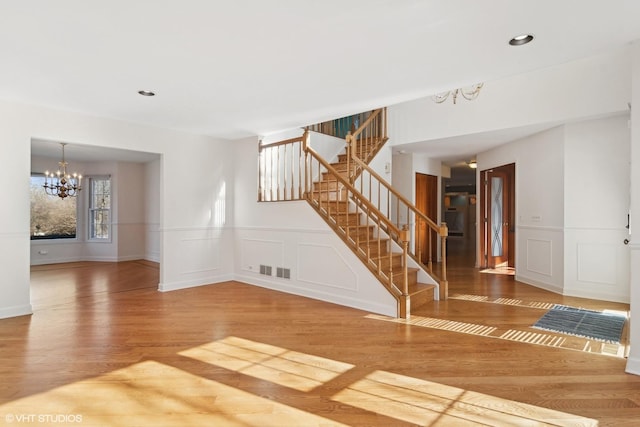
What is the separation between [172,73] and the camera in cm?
320

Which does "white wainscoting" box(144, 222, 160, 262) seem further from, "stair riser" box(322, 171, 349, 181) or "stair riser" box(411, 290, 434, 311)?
"stair riser" box(411, 290, 434, 311)

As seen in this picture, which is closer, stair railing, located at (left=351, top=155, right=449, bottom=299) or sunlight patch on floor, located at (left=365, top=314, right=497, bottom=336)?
sunlight patch on floor, located at (left=365, top=314, right=497, bottom=336)

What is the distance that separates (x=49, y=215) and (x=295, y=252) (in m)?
7.31

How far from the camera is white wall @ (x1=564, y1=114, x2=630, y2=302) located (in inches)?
191

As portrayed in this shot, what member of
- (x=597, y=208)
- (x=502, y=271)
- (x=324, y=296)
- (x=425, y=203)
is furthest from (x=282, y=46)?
(x=502, y=271)

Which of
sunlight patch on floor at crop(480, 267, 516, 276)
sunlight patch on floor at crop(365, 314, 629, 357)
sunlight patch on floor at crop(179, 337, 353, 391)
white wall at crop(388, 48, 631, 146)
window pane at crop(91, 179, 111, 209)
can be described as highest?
white wall at crop(388, 48, 631, 146)

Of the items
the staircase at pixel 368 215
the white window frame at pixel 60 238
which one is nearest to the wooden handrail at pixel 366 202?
the staircase at pixel 368 215

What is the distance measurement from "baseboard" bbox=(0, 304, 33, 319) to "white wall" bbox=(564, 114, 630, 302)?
7429mm

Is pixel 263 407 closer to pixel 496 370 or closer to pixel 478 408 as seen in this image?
pixel 478 408

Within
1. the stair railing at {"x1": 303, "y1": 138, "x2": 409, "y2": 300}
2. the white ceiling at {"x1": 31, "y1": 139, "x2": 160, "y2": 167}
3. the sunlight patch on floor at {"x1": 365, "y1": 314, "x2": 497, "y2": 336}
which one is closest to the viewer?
the sunlight patch on floor at {"x1": 365, "y1": 314, "x2": 497, "y2": 336}

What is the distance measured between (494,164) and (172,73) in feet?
21.4

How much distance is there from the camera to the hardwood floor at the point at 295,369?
2078 millimetres

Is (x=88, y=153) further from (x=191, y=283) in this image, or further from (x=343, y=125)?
(x=343, y=125)
